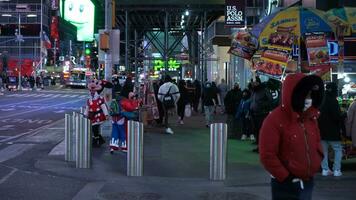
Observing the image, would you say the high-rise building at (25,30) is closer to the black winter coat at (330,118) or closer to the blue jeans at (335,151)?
the blue jeans at (335,151)

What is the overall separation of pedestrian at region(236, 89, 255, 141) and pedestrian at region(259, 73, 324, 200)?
38.3 ft

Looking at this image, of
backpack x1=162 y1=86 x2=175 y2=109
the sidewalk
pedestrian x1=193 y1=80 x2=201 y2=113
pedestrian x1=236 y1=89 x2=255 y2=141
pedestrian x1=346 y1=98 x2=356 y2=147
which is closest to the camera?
the sidewalk

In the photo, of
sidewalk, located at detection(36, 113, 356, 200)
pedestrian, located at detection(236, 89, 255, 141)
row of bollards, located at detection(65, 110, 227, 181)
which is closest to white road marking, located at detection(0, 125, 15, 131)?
sidewalk, located at detection(36, 113, 356, 200)

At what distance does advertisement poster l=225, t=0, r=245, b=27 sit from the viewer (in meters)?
24.8

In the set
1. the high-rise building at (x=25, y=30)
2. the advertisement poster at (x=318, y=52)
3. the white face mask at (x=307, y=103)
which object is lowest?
the white face mask at (x=307, y=103)

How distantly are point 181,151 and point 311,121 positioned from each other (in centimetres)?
959

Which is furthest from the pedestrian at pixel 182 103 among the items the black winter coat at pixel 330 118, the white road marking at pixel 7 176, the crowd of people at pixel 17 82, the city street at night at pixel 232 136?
the crowd of people at pixel 17 82

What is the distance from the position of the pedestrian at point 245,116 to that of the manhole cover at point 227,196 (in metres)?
7.26

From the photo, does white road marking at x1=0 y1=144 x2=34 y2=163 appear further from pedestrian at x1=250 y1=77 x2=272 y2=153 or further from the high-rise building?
the high-rise building

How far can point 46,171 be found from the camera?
11617mm

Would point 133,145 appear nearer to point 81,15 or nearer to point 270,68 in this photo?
point 270,68

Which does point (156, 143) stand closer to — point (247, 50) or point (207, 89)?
point (247, 50)

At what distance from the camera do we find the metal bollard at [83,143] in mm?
11703

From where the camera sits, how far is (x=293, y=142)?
15.4ft
